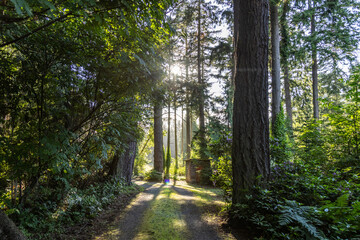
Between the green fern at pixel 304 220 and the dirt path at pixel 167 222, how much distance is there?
1.17 meters

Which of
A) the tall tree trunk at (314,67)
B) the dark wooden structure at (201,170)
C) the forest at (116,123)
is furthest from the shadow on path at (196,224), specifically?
the tall tree trunk at (314,67)

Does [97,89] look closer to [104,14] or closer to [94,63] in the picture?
[94,63]

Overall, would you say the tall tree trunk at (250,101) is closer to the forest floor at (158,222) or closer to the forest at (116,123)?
the forest at (116,123)

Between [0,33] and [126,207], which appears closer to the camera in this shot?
[0,33]

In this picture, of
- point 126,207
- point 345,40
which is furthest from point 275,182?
point 345,40

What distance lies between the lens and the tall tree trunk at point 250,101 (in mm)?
3643

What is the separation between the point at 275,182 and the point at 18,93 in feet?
15.7

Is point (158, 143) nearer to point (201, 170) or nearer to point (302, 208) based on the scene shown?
point (201, 170)

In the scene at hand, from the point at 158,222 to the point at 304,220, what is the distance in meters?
2.65

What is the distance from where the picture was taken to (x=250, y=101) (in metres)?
3.81

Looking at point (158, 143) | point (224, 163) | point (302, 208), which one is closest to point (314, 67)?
point (158, 143)

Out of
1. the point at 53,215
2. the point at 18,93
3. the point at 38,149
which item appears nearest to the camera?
the point at 38,149

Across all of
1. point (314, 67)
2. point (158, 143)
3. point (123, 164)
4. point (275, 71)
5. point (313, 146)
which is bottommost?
point (123, 164)

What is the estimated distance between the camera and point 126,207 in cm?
481
